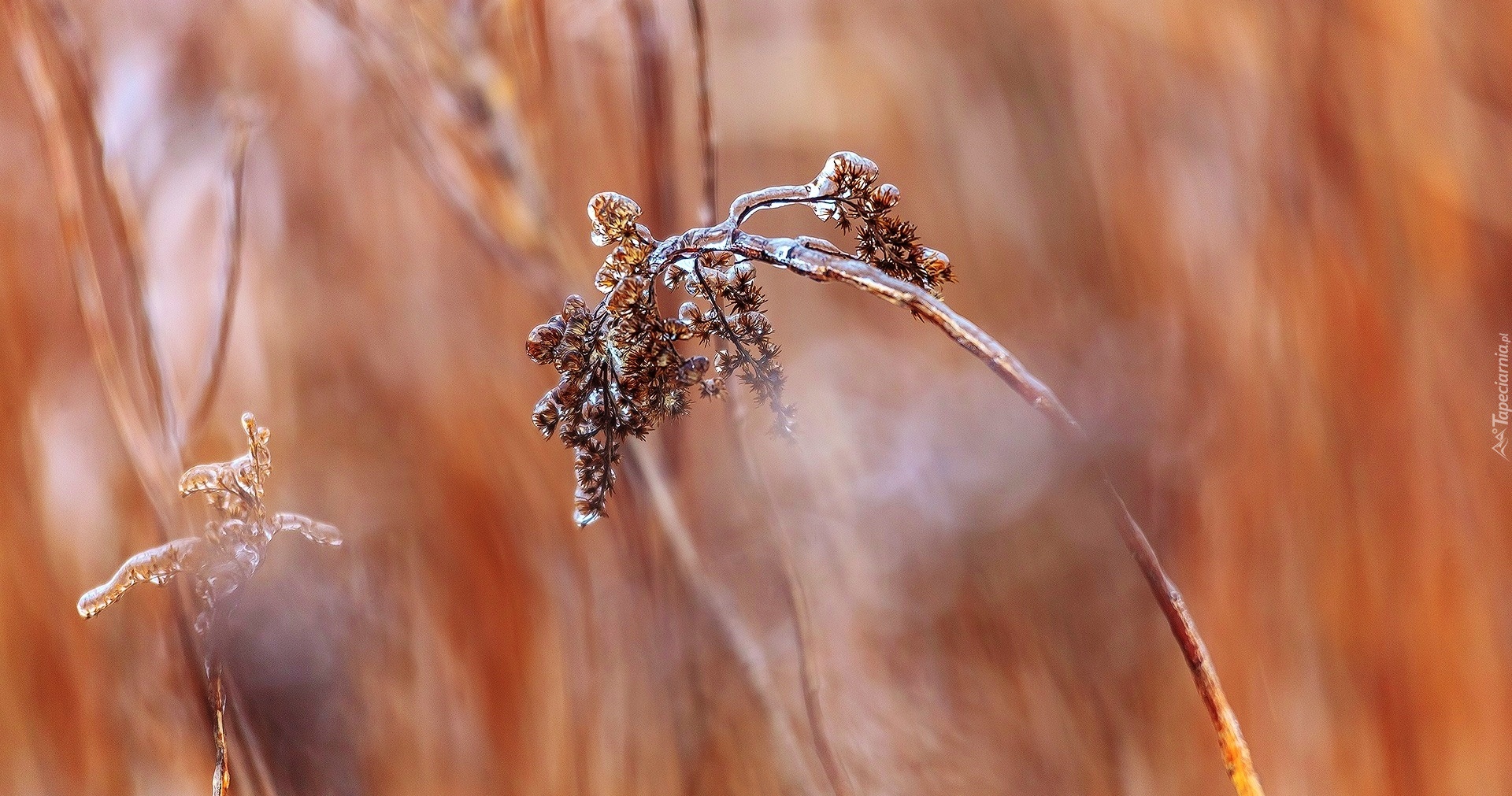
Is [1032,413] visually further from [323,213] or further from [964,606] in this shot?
[323,213]

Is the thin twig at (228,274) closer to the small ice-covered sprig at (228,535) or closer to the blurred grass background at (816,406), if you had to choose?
the blurred grass background at (816,406)

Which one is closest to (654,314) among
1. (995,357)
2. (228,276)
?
(995,357)

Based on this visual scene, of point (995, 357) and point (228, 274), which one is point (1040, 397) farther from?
point (228, 274)

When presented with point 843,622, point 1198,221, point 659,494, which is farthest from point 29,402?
point 1198,221

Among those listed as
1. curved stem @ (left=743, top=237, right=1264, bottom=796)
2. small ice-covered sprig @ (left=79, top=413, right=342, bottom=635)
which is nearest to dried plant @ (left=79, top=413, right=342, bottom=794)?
small ice-covered sprig @ (left=79, top=413, right=342, bottom=635)

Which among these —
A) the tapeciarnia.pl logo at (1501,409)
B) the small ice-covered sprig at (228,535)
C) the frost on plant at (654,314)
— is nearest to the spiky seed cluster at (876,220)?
the frost on plant at (654,314)

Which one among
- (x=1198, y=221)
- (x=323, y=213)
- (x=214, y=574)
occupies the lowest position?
(x=214, y=574)
